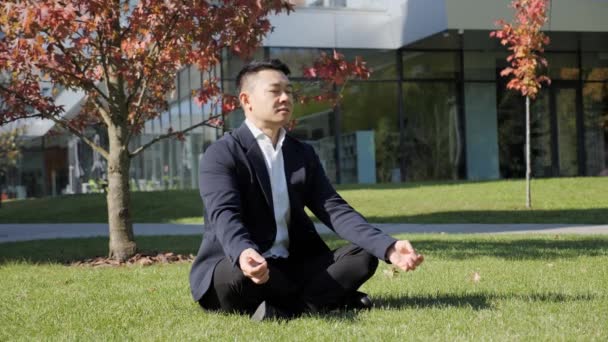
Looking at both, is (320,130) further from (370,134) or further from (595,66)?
(595,66)

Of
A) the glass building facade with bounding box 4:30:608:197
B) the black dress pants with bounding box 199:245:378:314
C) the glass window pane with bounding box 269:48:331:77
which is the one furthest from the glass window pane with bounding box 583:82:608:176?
the black dress pants with bounding box 199:245:378:314

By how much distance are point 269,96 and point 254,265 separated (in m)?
1.11

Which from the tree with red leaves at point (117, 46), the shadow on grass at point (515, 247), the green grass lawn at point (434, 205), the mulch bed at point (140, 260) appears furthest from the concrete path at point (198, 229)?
the tree with red leaves at point (117, 46)

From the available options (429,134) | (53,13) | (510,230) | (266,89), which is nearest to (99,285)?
(53,13)

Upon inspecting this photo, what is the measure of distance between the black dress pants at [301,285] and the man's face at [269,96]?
850 mm

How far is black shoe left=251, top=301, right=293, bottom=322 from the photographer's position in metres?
4.61

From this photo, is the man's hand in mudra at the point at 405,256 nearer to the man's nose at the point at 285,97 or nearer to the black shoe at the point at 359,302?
the black shoe at the point at 359,302

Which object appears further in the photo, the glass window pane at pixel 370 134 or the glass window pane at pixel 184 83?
the glass window pane at pixel 184 83

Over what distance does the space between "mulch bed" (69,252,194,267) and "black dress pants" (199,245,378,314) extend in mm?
4054

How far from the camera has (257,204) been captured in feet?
16.0

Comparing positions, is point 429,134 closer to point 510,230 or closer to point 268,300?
point 510,230

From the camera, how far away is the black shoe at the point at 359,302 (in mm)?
5016

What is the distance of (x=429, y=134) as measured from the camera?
25234 mm

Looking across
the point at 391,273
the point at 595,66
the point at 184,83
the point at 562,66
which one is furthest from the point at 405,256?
the point at 595,66
